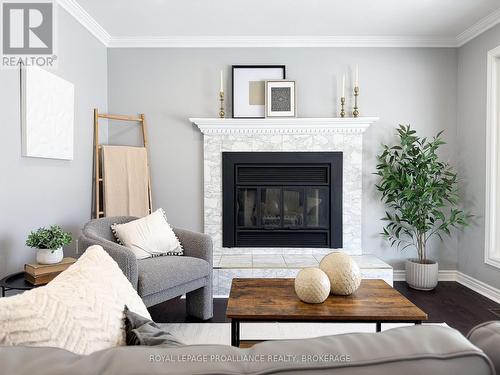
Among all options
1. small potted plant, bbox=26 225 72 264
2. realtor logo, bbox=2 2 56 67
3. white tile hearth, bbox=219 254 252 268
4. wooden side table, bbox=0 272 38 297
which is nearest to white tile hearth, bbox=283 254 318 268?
white tile hearth, bbox=219 254 252 268

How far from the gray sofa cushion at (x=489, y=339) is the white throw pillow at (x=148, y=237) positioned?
245 cm

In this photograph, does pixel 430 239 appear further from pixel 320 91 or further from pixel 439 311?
pixel 320 91

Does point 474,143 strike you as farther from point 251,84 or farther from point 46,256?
point 46,256

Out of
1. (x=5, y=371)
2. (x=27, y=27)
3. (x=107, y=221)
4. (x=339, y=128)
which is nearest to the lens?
(x=5, y=371)

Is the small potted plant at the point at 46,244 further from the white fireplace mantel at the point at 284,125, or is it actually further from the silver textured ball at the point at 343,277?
the white fireplace mantel at the point at 284,125

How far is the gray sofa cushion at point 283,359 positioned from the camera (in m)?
0.53

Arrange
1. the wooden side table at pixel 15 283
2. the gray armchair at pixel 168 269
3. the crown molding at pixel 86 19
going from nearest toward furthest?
the wooden side table at pixel 15 283, the gray armchair at pixel 168 269, the crown molding at pixel 86 19

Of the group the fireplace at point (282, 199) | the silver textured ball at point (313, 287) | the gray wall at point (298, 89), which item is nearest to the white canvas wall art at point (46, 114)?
the gray wall at point (298, 89)

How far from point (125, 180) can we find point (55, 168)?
2.77ft

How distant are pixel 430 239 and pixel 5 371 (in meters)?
4.15

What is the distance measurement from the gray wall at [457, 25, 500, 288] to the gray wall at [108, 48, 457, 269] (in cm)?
12

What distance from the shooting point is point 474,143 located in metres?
3.61

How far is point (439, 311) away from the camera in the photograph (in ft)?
9.77

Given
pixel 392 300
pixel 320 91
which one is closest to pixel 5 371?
pixel 392 300
